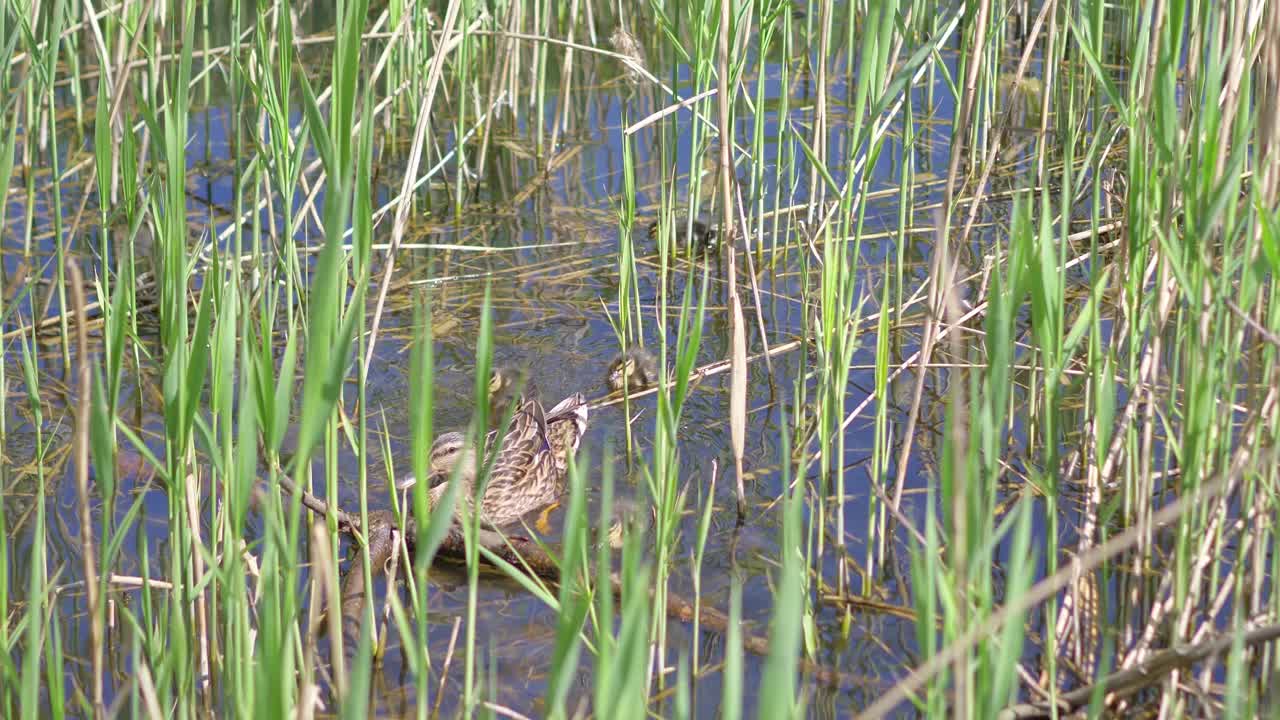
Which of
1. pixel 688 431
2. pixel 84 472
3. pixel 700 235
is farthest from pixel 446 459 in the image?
pixel 84 472

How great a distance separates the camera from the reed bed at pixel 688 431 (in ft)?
7.30

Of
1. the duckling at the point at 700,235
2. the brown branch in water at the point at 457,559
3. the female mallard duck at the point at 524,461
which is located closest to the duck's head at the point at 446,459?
the female mallard duck at the point at 524,461

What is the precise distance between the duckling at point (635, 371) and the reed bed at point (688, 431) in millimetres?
91

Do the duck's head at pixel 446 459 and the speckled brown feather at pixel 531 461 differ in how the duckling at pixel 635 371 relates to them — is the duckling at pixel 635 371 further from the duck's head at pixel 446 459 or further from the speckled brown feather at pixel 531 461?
the duck's head at pixel 446 459

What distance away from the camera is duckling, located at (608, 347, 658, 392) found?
189 inches

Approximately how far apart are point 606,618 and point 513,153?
509 centimetres

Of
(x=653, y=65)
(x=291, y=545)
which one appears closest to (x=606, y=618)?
(x=291, y=545)

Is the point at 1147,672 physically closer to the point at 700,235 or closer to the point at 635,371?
the point at 635,371

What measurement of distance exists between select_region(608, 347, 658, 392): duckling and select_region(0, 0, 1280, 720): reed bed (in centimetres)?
9

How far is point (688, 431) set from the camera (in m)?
4.48

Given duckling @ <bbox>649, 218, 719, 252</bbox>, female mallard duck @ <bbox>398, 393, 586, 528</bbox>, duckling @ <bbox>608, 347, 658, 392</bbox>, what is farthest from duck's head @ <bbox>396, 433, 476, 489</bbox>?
duckling @ <bbox>649, 218, 719, 252</bbox>

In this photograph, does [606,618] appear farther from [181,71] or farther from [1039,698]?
[181,71]

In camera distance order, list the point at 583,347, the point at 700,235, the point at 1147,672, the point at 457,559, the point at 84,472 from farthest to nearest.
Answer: the point at 700,235
the point at 583,347
the point at 457,559
the point at 1147,672
the point at 84,472

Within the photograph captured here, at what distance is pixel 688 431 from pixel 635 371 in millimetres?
443
